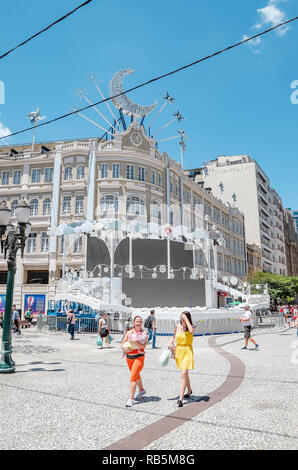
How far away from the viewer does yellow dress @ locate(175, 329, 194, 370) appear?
19.4 feet

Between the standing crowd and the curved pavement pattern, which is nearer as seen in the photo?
the curved pavement pattern

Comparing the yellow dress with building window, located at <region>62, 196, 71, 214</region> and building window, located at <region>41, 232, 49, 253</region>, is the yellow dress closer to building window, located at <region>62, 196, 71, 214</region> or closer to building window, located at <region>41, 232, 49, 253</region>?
building window, located at <region>41, 232, 49, 253</region>

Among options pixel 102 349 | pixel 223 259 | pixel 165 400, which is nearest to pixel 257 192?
pixel 223 259

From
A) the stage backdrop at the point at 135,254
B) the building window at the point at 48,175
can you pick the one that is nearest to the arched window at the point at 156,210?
the stage backdrop at the point at 135,254

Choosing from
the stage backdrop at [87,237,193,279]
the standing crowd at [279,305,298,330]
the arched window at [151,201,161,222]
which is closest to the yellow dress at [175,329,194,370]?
the standing crowd at [279,305,298,330]

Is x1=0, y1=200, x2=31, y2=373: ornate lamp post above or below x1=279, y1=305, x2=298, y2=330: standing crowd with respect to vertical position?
above

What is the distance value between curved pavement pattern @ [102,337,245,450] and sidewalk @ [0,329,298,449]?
1.8 inches

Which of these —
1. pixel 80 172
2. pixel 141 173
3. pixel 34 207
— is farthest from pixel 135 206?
pixel 34 207

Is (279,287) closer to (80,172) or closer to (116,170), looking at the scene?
(116,170)

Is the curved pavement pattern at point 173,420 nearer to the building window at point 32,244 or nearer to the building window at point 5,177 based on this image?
the building window at point 32,244

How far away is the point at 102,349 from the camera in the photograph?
553 inches

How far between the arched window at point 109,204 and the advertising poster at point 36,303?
410 inches

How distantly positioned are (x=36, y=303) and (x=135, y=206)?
13.8m

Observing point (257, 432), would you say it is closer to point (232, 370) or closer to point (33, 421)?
point (33, 421)
